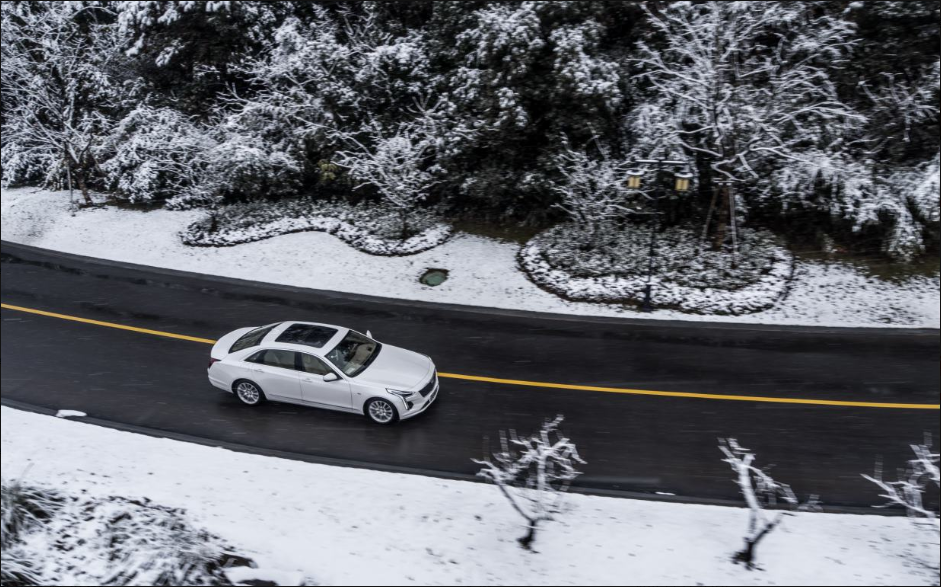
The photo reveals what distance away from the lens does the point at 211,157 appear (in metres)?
19.7

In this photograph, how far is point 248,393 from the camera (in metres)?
11.4

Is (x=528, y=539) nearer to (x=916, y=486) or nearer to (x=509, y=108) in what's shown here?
(x=916, y=486)

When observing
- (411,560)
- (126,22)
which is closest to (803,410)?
(411,560)

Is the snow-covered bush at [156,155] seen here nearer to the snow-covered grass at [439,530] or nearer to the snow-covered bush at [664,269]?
the snow-covered bush at [664,269]

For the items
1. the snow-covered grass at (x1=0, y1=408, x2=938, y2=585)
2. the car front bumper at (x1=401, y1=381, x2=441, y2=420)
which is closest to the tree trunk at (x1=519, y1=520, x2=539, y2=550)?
the snow-covered grass at (x1=0, y1=408, x2=938, y2=585)

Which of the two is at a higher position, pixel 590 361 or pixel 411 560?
pixel 590 361

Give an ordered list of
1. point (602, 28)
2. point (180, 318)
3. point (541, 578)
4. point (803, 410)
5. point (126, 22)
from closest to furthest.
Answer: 1. point (541, 578)
2. point (803, 410)
3. point (180, 318)
4. point (602, 28)
5. point (126, 22)

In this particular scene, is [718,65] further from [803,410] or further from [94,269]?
[94,269]

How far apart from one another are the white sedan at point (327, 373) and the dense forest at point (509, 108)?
7956 millimetres

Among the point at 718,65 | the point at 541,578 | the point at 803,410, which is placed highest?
the point at 718,65

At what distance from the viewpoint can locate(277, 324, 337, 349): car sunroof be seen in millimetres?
11195

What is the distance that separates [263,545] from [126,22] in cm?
2050

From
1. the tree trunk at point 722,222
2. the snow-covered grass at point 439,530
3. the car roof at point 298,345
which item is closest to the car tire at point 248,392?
the car roof at point 298,345

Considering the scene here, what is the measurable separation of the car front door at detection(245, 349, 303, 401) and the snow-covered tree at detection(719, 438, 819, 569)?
7156mm
